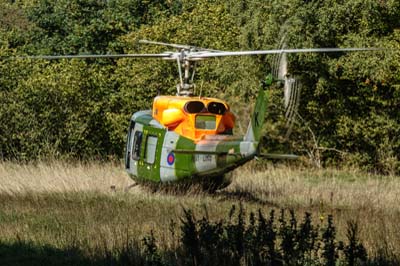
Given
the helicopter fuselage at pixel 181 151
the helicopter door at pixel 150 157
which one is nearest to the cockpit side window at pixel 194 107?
the helicopter fuselage at pixel 181 151

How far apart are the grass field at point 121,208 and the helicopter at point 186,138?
1.48 ft

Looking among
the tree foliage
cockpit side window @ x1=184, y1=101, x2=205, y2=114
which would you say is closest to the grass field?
cockpit side window @ x1=184, y1=101, x2=205, y2=114

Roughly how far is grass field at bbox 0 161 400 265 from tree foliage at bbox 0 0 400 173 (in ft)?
25.9

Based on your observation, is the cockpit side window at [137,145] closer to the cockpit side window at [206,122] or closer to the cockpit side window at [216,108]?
the cockpit side window at [206,122]

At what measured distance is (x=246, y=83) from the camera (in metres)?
29.3

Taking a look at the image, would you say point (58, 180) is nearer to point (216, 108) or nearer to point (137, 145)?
point (137, 145)

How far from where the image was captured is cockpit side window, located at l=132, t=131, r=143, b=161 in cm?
1750

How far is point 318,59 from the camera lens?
29641 mm

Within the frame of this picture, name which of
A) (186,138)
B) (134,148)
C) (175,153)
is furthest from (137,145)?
(186,138)

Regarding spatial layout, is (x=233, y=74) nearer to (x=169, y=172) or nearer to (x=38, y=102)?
(x=38, y=102)

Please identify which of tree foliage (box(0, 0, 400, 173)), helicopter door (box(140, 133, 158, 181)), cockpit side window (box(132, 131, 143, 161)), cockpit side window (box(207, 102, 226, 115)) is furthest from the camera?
tree foliage (box(0, 0, 400, 173))

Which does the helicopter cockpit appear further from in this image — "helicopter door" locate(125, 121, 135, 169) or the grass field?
"helicopter door" locate(125, 121, 135, 169)

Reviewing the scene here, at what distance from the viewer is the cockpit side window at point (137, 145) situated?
689 inches

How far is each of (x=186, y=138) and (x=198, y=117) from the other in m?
0.44
